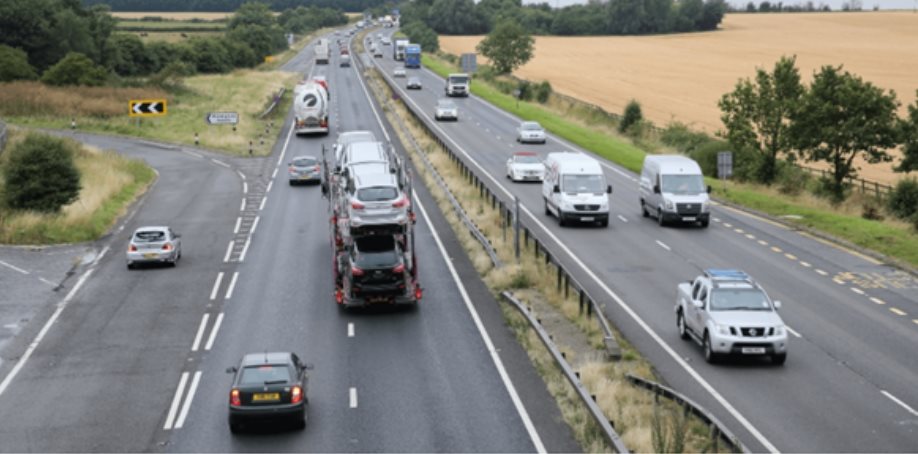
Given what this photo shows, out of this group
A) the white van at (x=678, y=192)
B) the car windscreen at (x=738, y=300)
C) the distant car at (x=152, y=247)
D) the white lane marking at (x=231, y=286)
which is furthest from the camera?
the white van at (x=678, y=192)

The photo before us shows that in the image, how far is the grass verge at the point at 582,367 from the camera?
2013 centimetres

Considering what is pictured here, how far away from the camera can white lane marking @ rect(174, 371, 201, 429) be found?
2279 centimetres

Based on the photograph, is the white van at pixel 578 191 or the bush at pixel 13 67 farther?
the bush at pixel 13 67

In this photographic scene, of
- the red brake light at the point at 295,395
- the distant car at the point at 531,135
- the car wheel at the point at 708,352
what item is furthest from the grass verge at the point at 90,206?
the car wheel at the point at 708,352

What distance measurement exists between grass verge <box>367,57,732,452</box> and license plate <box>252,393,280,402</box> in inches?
224

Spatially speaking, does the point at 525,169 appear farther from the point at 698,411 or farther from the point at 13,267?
the point at 698,411

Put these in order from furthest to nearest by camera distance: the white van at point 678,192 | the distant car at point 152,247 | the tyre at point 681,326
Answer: the white van at point 678,192 < the distant car at point 152,247 < the tyre at point 681,326

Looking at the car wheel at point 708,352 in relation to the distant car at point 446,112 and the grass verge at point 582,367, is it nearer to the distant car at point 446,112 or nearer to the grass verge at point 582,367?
the grass verge at point 582,367

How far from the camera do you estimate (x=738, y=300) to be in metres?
26.4

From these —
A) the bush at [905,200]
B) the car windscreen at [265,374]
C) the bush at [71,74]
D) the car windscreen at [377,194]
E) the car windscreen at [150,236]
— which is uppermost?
the bush at [71,74]

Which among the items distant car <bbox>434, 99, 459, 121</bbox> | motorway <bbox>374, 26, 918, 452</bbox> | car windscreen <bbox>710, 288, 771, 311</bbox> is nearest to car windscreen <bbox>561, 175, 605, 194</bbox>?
motorway <bbox>374, 26, 918, 452</bbox>

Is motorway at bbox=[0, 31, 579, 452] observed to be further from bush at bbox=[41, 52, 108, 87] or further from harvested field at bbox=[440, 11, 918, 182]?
bush at bbox=[41, 52, 108, 87]

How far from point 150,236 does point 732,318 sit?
865 inches

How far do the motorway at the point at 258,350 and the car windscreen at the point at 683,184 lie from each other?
359 inches
